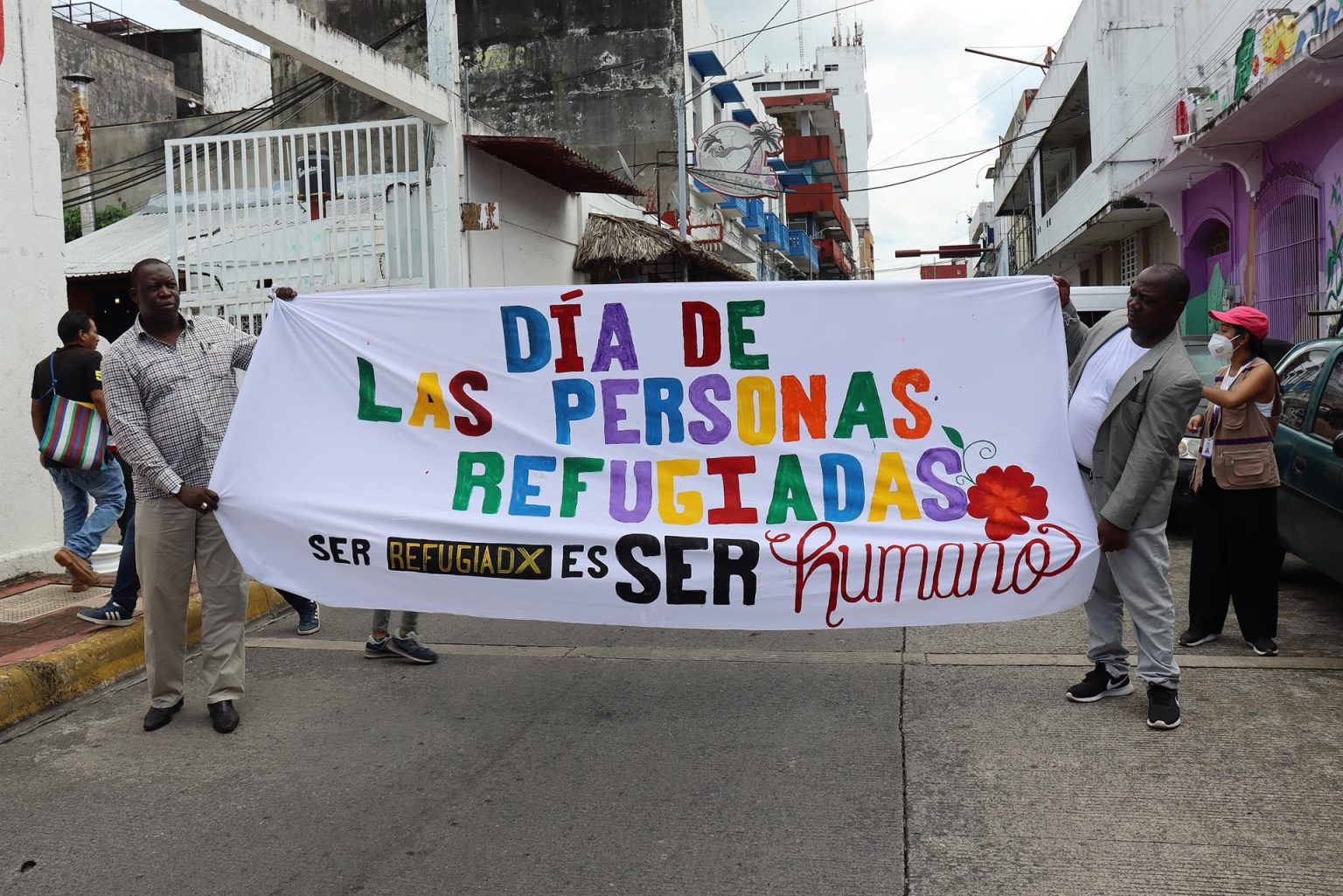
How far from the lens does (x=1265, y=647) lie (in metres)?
5.73

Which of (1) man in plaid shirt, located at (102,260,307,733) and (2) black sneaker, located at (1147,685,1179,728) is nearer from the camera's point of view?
(2) black sneaker, located at (1147,685,1179,728)

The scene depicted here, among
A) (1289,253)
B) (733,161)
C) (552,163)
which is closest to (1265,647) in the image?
(552,163)

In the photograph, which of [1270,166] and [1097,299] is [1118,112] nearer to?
[1097,299]

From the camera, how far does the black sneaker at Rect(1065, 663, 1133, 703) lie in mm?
4973

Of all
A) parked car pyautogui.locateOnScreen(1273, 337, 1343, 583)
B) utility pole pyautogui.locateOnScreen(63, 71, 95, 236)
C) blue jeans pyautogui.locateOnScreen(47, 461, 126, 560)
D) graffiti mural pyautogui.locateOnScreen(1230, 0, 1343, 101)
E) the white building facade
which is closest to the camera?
parked car pyautogui.locateOnScreen(1273, 337, 1343, 583)

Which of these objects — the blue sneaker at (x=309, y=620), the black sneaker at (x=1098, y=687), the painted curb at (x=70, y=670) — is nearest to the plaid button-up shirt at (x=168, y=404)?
the painted curb at (x=70, y=670)

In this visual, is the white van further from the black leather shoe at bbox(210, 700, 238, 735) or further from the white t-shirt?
the black leather shoe at bbox(210, 700, 238, 735)

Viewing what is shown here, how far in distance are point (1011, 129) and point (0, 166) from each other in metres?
37.6

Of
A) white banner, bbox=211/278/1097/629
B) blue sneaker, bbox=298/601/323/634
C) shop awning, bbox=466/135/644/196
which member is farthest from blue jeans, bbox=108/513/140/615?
shop awning, bbox=466/135/644/196

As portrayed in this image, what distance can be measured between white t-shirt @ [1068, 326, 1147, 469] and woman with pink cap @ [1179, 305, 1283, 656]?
1168 mm

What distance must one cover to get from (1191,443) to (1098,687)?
427 cm

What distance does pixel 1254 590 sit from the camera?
19.0 feet

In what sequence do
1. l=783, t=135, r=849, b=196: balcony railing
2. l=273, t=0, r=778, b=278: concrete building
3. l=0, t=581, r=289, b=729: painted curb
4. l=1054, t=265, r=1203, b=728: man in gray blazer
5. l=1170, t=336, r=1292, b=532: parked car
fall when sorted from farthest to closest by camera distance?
l=783, t=135, r=849, b=196: balcony railing
l=273, t=0, r=778, b=278: concrete building
l=1170, t=336, r=1292, b=532: parked car
l=0, t=581, r=289, b=729: painted curb
l=1054, t=265, r=1203, b=728: man in gray blazer

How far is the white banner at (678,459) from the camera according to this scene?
4.55 metres
